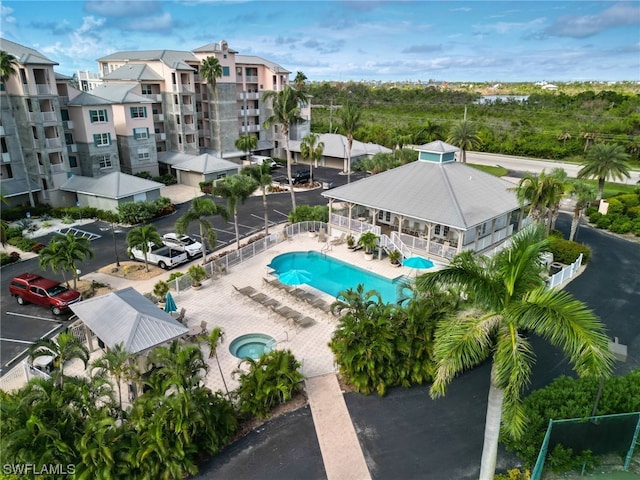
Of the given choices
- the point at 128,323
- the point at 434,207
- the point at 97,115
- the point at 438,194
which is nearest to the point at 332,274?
the point at 434,207

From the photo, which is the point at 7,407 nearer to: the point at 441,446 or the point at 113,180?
the point at 441,446

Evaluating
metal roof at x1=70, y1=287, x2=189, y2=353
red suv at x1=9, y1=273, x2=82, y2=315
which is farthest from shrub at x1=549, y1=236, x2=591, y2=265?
red suv at x1=9, y1=273, x2=82, y2=315

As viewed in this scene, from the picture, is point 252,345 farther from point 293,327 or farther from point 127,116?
point 127,116

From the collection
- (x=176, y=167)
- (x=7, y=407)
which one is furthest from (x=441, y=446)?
(x=176, y=167)

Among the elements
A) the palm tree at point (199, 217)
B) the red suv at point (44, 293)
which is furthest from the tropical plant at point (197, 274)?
the red suv at point (44, 293)

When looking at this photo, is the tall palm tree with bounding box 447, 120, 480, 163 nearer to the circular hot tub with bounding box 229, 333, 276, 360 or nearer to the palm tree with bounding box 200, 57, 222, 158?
the palm tree with bounding box 200, 57, 222, 158

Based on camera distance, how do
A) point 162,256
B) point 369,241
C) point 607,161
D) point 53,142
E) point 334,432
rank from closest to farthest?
1. point 334,432
2. point 162,256
3. point 369,241
4. point 607,161
5. point 53,142
